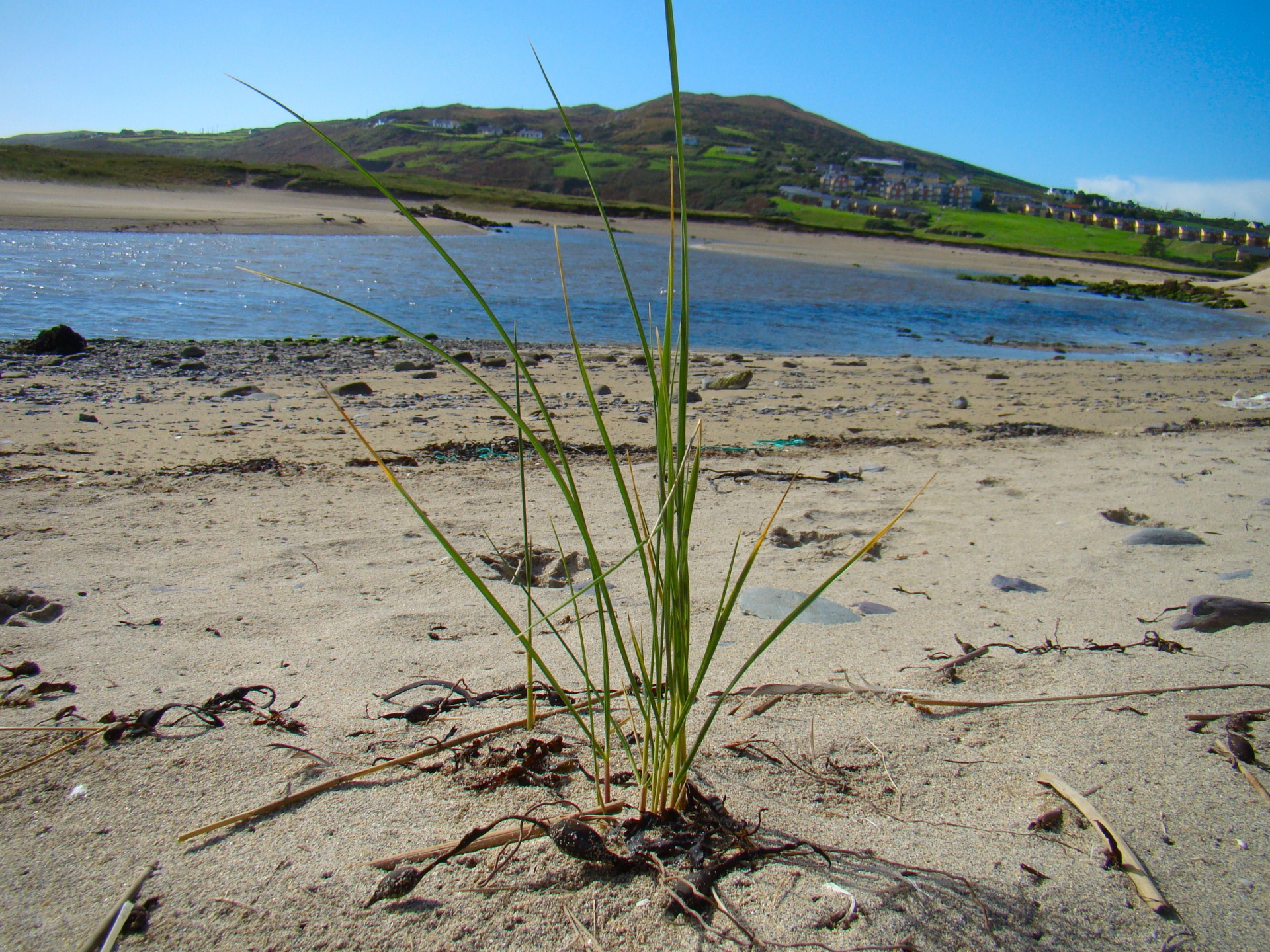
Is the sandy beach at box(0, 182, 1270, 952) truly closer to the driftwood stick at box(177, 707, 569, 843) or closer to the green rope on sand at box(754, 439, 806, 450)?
the driftwood stick at box(177, 707, 569, 843)

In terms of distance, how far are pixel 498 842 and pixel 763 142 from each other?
9844cm

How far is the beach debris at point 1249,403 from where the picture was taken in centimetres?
642

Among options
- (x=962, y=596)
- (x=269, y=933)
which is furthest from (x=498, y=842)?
(x=962, y=596)

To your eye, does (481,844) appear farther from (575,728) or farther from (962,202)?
(962,202)

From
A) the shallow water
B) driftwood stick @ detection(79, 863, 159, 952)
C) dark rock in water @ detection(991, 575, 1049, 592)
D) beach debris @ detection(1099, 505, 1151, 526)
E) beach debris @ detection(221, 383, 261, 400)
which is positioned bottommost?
beach debris @ detection(221, 383, 261, 400)

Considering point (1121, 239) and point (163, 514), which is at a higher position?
point (1121, 239)

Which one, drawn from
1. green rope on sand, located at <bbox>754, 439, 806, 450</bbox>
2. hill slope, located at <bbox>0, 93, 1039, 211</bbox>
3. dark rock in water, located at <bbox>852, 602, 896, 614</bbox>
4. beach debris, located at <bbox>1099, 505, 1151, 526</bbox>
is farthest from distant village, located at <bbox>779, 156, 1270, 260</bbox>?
dark rock in water, located at <bbox>852, 602, 896, 614</bbox>

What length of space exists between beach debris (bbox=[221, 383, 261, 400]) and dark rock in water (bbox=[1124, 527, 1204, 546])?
5444 mm

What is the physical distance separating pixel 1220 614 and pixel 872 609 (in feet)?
2.85

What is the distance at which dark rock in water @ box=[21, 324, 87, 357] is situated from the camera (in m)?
6.56

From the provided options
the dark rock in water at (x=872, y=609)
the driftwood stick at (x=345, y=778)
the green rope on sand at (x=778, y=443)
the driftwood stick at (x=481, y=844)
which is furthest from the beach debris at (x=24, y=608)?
the green rope on sand at (x=778, y=443)

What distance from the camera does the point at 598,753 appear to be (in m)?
1.13

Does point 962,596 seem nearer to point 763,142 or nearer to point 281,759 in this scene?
point 281,759

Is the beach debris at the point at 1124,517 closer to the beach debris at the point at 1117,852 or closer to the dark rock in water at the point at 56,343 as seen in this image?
the beach debris at the point at 1117,852
